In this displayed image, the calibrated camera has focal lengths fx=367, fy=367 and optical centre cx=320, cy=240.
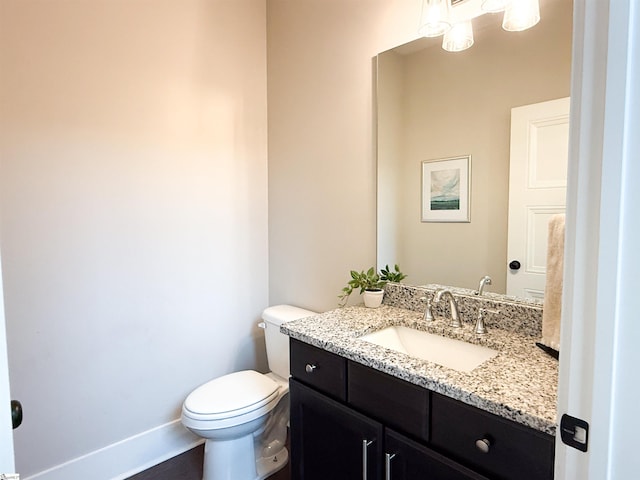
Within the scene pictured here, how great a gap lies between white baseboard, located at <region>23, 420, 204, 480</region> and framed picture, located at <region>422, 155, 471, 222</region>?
5.86 feet

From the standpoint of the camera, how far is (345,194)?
1902 mm

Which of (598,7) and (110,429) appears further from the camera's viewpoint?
(110,429)

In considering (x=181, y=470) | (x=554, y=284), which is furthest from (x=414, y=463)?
(x=181, y=470)

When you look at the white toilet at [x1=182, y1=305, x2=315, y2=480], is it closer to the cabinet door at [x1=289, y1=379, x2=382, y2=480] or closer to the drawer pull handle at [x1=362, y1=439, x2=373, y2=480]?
the cabinet door at [x1=289, y1=379, x2=382, y2=480]

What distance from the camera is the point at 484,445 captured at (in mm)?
877

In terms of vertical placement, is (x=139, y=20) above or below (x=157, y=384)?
above

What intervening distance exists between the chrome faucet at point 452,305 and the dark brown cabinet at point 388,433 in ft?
1.50

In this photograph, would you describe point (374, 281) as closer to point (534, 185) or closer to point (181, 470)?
point (534, 185)

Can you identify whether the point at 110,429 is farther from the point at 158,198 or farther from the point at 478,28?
the point at 478,28

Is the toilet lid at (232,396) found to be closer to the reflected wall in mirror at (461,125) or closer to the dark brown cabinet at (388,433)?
the dark brown cabinet at (388,433)

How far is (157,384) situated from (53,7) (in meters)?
1.86

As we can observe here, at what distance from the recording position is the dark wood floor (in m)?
1.87

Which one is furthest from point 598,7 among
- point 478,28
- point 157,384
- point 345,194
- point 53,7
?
point 157,384

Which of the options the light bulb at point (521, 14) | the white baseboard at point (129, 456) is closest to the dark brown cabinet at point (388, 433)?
the white baseboard at point (129, 456)
